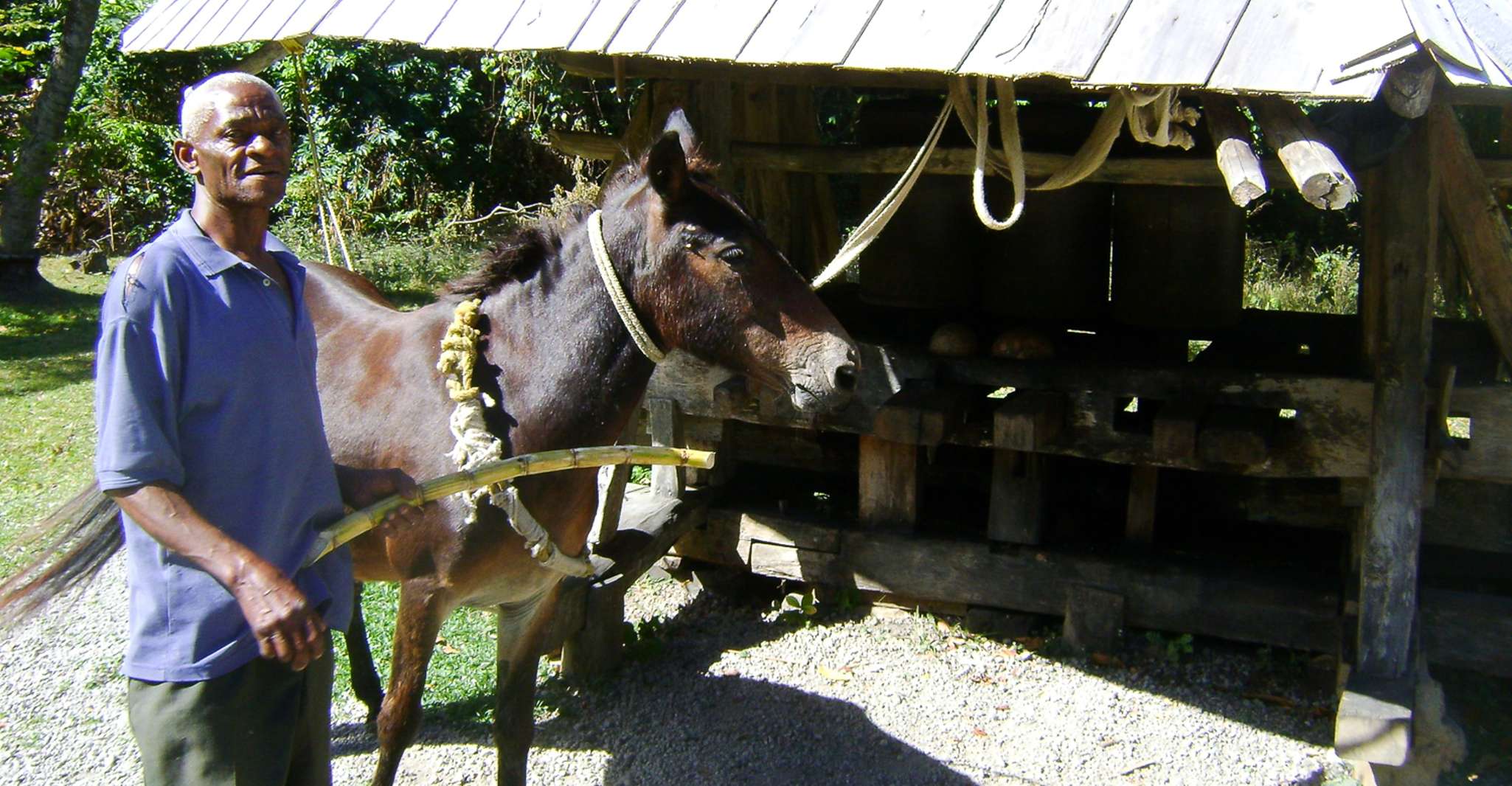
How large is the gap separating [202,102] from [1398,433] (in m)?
3.52

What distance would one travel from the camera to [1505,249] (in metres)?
3.74

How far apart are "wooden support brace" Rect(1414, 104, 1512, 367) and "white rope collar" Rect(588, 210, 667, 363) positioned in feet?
8.43

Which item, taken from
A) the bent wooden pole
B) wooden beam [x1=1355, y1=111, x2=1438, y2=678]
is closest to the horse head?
the bent wooden pole

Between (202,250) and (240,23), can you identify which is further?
(240,23)

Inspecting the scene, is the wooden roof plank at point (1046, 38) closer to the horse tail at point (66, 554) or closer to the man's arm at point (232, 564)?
the man's arm at point (232, 564)

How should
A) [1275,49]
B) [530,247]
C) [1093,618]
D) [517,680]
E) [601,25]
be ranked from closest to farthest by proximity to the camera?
[1275,49], [530,247], [601,25], [517,680], [1093,618]

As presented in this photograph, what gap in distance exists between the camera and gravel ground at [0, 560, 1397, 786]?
4.02m

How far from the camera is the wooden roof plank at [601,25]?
3373 millimetres

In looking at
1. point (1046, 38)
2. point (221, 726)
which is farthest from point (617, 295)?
point (221, 726)

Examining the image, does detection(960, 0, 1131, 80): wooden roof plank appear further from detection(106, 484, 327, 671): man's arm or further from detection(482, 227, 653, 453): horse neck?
detection(106, 484, 327, 671): man's arm

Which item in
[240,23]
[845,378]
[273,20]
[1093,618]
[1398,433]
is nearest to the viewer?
[845,378]

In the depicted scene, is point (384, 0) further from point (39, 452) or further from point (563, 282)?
point (39, 452)

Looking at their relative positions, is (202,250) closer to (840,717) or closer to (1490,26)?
(840,717)

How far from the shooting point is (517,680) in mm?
3604
